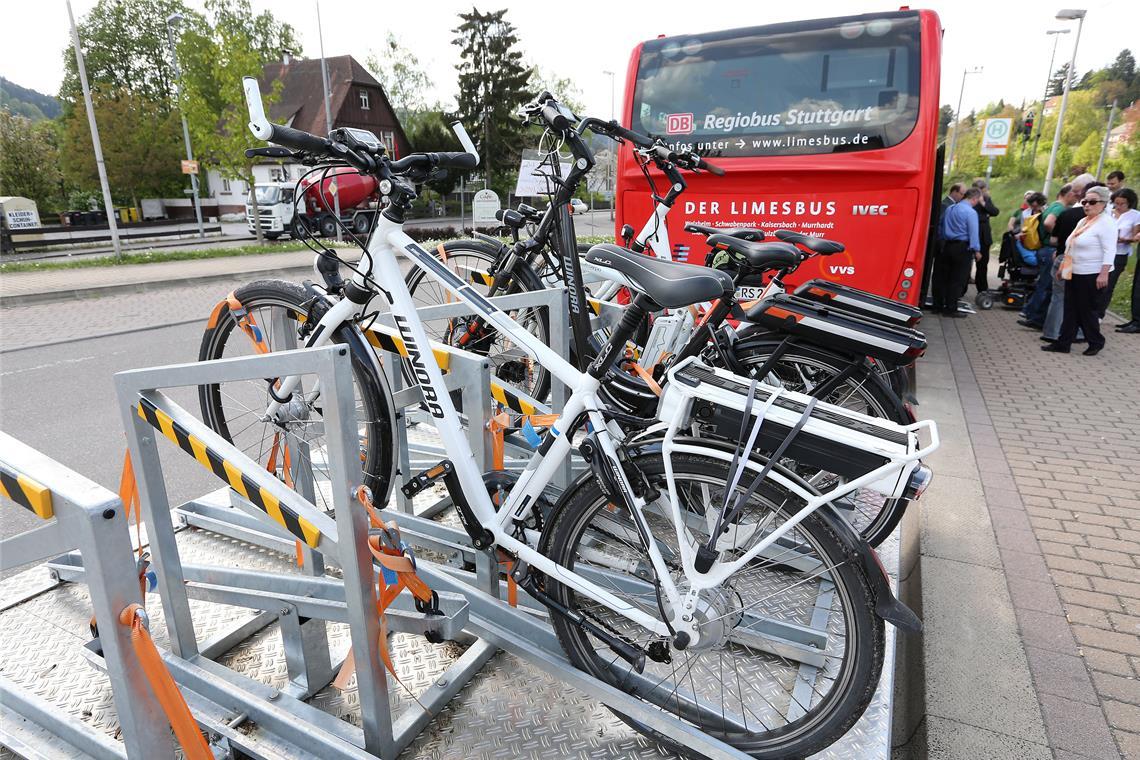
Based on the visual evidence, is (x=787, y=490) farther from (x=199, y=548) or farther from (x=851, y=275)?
(x=851, y=275)

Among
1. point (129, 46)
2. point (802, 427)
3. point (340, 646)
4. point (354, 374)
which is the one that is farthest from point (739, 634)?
point (129, 46)

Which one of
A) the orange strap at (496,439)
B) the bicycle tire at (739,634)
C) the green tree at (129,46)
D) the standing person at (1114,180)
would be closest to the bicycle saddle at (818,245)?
the bicycle tire at (739,634)

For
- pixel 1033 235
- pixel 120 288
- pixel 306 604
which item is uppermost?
pixel 1033 235

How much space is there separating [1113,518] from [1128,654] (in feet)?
4.52

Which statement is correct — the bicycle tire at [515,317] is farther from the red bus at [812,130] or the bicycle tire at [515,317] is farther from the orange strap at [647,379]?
the red bus at [812,130]

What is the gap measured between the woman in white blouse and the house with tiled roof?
37499 mm

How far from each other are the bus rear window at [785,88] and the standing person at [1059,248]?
13.3 feet

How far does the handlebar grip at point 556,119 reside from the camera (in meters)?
3.57

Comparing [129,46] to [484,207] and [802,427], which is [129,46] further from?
[802,427]

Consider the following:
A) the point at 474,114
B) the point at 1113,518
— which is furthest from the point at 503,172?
the point at 1113,518

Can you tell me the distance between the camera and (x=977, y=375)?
657 cm

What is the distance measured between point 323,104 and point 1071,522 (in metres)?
44.9

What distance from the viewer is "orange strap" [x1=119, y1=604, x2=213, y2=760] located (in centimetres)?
129

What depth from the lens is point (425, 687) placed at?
2.21 metres
